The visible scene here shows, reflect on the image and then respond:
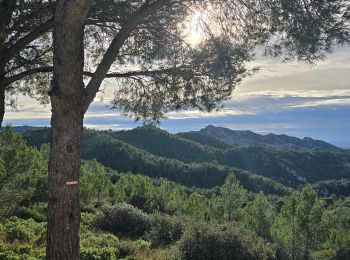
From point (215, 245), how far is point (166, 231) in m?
7.12

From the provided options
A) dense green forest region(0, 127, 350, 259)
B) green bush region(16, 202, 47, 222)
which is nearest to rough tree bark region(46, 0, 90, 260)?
dense green forest region(0, 127, 350, 259)

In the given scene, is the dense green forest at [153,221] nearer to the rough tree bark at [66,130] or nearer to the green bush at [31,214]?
the green bush at [31,214]

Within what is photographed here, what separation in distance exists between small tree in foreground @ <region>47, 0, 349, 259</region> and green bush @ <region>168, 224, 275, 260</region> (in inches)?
397

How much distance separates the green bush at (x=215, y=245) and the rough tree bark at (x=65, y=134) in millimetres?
12969

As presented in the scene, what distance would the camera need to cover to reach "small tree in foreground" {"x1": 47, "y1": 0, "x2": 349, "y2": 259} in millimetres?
4988

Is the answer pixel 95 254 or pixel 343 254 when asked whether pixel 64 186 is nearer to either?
pixel 95 254

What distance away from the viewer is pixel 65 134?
5.03 metres

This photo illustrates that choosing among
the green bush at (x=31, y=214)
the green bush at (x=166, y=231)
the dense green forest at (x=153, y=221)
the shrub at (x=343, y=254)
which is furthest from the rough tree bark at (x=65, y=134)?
the shrub at (x=343, y=254)

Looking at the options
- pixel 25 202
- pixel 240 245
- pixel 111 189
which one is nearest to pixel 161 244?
pixel 240 245

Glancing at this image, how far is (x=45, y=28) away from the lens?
23.9ft

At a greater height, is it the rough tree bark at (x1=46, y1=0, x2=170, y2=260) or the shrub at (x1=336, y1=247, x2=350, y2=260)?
the rough tree bark at (x1=46, y1=0, x2=170, y2=260)

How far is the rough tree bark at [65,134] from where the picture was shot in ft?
16.1

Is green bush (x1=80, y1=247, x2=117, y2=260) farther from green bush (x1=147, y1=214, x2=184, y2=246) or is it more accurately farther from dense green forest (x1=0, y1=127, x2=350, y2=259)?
green bush (x1=147, y1=214, x2=184, y2=246)

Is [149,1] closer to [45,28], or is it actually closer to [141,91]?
[45,28]
